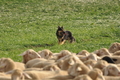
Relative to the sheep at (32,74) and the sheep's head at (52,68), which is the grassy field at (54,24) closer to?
the sheep's head at (52,68)

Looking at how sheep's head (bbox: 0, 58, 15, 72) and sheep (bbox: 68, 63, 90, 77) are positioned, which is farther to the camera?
sheep's head (bbox: 0, 58, 15, 72)

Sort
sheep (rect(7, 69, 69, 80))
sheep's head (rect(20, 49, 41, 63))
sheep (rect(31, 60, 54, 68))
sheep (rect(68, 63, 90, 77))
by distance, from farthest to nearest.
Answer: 1. sheep's head (rect(20, 49, 41, 63))
2. sheep (rect(31, 60, 54, 68))
3. sheep (rect(68, 63, 90, 77))
4. sheep (rect(7, 69, 69, 80))

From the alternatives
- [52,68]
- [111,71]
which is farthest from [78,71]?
[52,68]

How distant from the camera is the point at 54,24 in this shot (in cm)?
3431

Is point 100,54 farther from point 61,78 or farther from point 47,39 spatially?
point 47,39

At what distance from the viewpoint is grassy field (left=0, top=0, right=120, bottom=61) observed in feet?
71.7

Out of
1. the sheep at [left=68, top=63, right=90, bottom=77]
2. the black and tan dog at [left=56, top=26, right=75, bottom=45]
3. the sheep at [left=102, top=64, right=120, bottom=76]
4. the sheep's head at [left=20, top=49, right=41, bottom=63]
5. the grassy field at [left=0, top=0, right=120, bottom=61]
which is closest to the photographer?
the sheep at [left=68, top=63, right=90, bottom=77]

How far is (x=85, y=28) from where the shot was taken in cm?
3156

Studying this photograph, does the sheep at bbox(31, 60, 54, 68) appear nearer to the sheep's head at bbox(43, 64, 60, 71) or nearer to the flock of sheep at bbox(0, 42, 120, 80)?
the flock of sheep at bbox(0, 42, 120, 80)

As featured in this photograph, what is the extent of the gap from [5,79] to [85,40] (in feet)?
53.1

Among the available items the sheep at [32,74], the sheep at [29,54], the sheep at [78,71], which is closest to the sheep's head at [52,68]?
the sheep at [32,74]

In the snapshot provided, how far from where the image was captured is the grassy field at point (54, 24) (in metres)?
21.8

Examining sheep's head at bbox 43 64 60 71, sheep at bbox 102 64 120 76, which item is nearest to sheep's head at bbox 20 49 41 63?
sheep's head at bbox 43 64 60 71

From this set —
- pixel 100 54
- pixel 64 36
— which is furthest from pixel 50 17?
pixel 100 54
